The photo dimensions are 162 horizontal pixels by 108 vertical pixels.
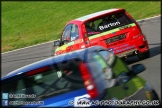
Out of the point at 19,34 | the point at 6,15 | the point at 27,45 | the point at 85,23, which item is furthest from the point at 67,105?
the point at 6,15

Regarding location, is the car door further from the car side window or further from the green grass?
the green grass

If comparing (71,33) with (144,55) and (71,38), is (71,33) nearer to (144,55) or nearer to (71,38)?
(71,38)

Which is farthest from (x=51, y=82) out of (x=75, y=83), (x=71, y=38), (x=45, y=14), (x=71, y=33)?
(x=45, y=14)

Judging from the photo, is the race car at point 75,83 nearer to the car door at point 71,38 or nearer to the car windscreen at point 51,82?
the car windscreen at point 51,82

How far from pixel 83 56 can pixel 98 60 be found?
214 millimetres

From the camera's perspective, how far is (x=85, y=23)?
431 inches

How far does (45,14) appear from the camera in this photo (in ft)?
117

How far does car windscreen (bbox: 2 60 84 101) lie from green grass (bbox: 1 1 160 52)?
735 inches

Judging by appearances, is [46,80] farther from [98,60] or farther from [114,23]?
[114,23]

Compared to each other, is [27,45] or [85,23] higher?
[27,45]

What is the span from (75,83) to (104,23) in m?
6.58

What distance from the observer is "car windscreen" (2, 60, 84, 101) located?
4508 mm

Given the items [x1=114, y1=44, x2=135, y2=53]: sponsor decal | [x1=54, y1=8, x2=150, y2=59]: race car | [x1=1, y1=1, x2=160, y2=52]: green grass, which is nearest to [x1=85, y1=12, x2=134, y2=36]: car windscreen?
[x1=54, y1=8, x2=150, y2=59]: race car

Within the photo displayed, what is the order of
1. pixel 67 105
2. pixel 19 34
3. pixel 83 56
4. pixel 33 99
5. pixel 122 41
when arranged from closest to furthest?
1. pixel 67 105
2. pixel 33 99
3. pixel 83 56
4. pixel 122 41
5. pixel 19 34
